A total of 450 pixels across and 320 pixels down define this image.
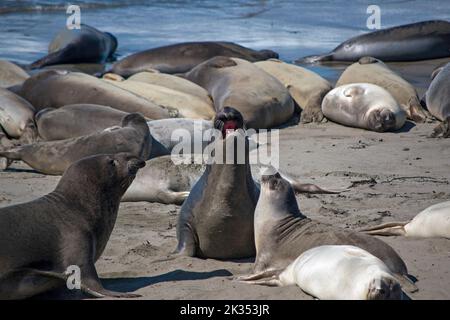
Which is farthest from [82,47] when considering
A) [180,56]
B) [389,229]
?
[389,229]

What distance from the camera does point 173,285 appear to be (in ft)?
17.0

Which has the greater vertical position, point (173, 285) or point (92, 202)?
point (92, 202)

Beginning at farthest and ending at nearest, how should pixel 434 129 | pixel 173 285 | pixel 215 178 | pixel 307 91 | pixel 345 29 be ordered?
pixel 345 29, pixel 307 91, pixel 434 129, pixel 215 178, pixel 173 285

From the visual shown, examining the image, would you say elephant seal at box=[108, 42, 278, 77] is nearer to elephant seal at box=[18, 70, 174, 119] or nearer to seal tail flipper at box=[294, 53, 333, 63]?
seal tail flipper at box=[294, 53, 333, 63]

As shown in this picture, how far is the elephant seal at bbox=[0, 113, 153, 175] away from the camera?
8086 millimetres

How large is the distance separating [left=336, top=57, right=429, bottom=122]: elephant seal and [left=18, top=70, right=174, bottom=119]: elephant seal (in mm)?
2243

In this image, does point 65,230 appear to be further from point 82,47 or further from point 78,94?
point 82,47

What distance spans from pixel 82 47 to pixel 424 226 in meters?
9.10

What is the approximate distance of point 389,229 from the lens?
239 inches

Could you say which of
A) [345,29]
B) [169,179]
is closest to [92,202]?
[169,179]

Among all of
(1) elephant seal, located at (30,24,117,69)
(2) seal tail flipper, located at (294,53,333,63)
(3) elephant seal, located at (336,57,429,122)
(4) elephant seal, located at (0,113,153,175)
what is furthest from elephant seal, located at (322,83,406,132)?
(1) elephant seal, located at (30,24,117,69)
